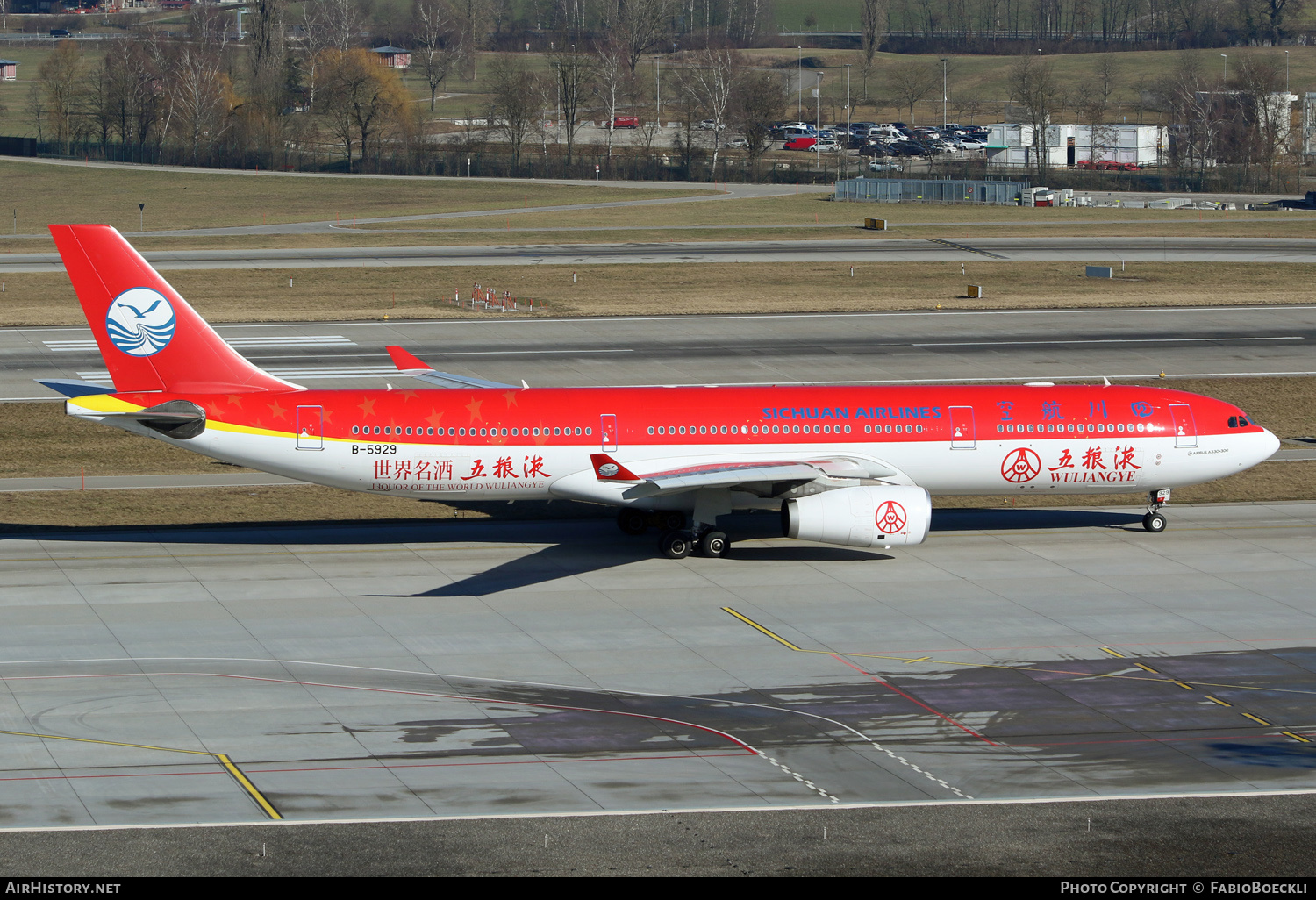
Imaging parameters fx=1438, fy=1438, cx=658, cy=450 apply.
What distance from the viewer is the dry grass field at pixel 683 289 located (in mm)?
83938

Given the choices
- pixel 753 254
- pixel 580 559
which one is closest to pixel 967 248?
pixel 753 254

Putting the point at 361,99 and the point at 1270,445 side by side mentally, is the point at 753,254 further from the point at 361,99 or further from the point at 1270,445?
the point at 361,99

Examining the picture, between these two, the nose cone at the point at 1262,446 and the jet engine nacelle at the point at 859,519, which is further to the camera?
the nose cone at the point at 1262,446

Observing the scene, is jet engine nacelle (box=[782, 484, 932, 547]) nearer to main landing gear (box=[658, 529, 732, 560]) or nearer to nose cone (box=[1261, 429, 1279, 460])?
main landing gear (box=[658, 529, 732, 560])

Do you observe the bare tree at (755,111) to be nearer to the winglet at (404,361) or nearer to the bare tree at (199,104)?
the bare tree at (199,104)

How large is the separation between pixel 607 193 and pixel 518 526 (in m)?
111

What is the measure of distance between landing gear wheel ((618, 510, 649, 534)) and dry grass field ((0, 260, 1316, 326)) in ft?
135

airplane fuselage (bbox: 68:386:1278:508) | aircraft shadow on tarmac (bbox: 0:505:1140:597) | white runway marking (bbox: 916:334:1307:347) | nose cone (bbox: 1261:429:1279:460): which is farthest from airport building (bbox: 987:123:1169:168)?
airplane fuselage (bbox: 68:386:1278:508)

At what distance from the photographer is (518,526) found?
44250mm

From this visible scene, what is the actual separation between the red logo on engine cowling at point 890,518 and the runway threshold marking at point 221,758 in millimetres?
18407

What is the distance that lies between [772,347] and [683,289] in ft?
65.4

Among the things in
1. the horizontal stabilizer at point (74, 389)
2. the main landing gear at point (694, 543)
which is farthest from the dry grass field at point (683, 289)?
the main landing gear at point (694, 543)

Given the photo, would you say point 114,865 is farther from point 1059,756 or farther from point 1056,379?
point 1056,379

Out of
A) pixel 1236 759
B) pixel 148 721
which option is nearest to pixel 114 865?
pixel 148 721
